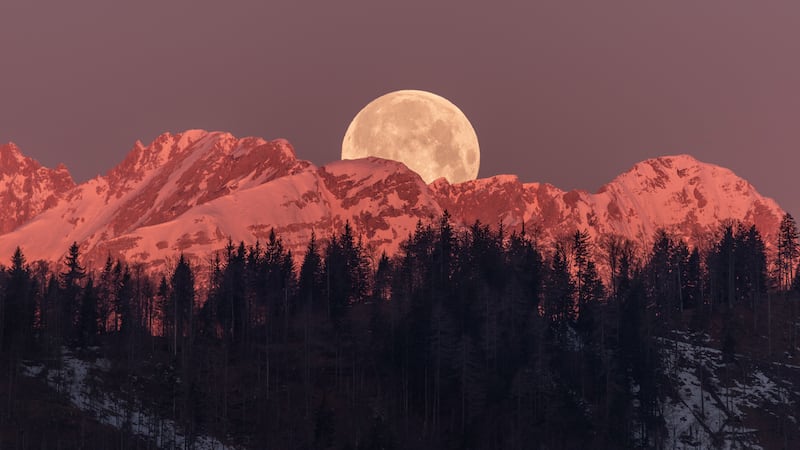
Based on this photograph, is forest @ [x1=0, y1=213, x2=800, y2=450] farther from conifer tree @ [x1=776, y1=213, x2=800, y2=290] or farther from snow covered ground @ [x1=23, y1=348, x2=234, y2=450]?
conifer tree @ [x1=776, y1=213, x2=800, y2=290]

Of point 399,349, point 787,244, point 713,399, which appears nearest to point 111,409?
point 399,349

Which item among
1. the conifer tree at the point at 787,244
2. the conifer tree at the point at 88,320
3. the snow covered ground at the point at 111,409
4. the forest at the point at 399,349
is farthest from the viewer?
the conifer tree at the point at 787,244

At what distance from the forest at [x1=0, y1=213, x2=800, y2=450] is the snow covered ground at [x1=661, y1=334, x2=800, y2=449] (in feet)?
6.98

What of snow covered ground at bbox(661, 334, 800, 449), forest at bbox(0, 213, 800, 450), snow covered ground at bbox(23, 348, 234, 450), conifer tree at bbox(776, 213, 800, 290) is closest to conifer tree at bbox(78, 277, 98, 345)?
forest at bbox(0, 213, 800, 450)

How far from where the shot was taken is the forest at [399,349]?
129125 millimetres

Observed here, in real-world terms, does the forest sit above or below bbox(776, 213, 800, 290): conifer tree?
below

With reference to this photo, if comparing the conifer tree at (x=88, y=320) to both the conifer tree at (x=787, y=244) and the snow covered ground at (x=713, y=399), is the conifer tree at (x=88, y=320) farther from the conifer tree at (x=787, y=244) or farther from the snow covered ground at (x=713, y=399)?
the conifer tree at (x=787, y=244)

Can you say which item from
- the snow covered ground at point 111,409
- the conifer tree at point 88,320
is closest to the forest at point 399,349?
the conifer tree at point 88,320

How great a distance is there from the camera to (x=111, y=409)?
421 ft

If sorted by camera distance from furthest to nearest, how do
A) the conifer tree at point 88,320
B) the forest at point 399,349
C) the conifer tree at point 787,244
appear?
1. the conifer tree at point 787,244
2. the conifer tree at point 88,320
3. the forest at point 399,349

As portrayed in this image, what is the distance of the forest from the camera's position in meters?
129

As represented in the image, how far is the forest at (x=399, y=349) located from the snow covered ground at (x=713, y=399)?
6.98 ft

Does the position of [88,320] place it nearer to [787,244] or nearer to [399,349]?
[399,349]

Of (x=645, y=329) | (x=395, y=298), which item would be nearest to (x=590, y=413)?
(x=645, y=329)
